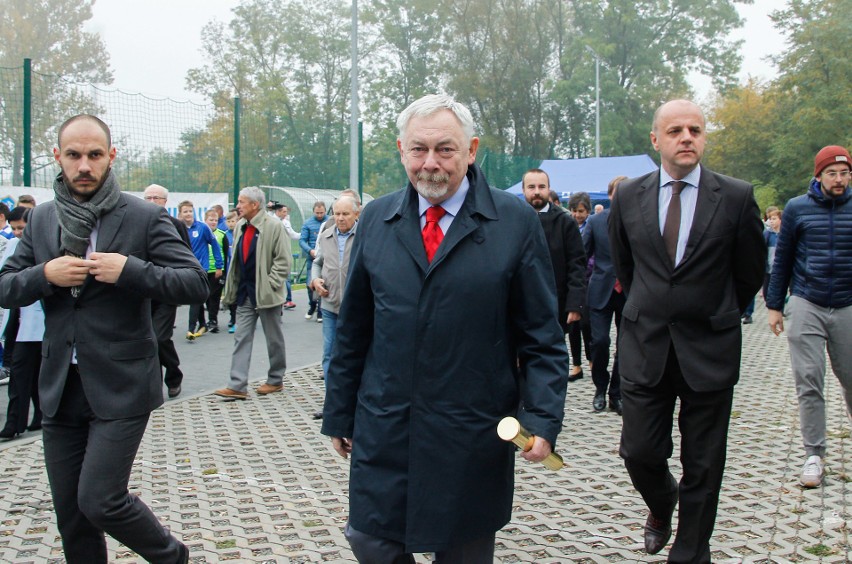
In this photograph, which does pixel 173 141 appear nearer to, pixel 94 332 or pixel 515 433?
pixel 94 332

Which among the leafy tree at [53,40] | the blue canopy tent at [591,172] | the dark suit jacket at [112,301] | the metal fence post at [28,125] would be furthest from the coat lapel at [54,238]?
the leafy tree at [53,40]

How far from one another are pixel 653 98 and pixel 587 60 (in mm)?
4506

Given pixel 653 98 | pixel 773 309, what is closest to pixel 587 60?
pixel 653 98

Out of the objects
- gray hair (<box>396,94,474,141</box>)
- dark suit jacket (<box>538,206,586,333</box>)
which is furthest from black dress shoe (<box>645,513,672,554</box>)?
dark suit jacket (<box>538,206,586,333</box>)

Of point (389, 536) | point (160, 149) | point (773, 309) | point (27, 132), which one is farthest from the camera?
point (160, 149)

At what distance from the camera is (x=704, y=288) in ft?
13.3

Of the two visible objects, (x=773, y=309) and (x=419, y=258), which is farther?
(x=773, y=309)

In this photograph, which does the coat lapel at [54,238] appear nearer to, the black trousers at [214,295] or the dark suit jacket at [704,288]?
the dark suit jacket at [704,288]

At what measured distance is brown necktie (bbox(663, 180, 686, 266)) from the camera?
414 cm

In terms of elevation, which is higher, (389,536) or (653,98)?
(653,98)

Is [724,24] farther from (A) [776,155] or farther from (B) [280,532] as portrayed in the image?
(B) [280,532]

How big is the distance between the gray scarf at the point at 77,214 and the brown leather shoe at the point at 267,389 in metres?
5.49

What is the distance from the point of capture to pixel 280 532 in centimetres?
478

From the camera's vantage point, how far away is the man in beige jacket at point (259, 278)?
8852mm
